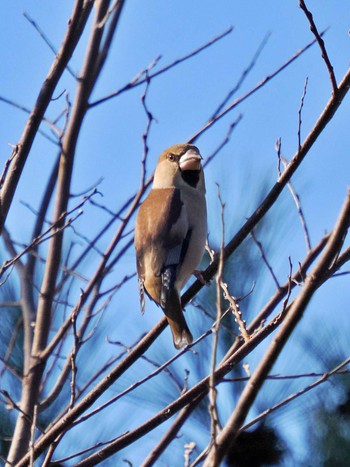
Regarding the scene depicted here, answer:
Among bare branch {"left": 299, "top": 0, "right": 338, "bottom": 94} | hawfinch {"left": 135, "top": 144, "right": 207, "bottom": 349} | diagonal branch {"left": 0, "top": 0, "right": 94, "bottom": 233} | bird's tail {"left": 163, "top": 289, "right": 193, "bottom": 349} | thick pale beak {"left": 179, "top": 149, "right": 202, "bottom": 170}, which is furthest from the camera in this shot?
thick pale beak {"left": 179, "top": 149, "right": 202, "bottom": 170}

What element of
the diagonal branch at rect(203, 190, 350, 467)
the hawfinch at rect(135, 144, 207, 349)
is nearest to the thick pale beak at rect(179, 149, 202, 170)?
the hawfinch at rect(135, 144, 207, 349)

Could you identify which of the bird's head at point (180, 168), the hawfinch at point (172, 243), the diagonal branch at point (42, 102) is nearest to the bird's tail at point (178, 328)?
the hawfinch at point (172, 243)

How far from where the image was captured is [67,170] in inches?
129

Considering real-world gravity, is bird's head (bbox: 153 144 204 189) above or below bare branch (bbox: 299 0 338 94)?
above

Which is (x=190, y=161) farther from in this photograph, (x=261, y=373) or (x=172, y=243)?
(x=261, y=373)

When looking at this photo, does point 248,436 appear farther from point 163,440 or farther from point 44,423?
point 44,423

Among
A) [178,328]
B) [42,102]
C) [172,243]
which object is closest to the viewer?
[42,102]

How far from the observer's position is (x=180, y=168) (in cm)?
353

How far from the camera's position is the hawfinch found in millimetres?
2960

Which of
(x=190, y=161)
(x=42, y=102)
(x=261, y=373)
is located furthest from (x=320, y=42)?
(x=190, y=161)

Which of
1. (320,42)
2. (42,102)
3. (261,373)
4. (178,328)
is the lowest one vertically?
(261,373)

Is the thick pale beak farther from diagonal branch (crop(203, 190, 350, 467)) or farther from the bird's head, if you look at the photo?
diagonal branch (crop(203, 190, 350, 467))

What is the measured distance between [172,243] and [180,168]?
484 mm

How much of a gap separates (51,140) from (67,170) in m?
0.17
